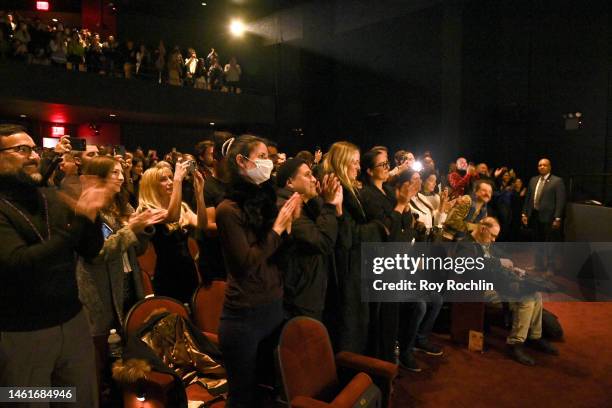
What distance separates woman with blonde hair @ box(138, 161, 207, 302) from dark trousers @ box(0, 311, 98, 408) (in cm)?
125

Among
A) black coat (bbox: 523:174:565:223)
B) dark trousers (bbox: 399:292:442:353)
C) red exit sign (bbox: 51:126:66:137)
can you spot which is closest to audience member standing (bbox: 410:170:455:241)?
dark trousers (bbox: 399:292:442:353)

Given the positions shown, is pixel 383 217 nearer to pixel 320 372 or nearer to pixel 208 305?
pixel 320 372

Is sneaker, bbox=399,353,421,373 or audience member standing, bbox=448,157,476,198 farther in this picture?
audience member standing, bbox=448,157,476,198

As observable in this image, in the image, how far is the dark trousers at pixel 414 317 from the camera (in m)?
3.36

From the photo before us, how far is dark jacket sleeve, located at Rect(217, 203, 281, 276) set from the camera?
180 cm

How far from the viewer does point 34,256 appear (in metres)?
1.49

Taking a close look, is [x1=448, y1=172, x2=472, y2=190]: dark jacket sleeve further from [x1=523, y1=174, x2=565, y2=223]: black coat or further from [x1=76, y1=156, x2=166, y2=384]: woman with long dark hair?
[x1=76, y1=156, x2=166, y2=384]: woman with long dark hair

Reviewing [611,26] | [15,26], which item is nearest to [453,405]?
[611,26]

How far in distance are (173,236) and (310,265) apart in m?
1.10

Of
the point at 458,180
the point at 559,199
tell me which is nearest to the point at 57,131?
the point at 458,180

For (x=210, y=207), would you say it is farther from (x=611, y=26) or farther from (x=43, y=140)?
(x=43, y=140)

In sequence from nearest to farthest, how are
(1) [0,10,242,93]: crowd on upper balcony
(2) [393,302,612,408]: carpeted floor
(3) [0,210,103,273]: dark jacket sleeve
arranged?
(3) [0,210,103,273]: dark jacket sleeve, (2) [393,302,612,408]: carpeted floor, (1) [0,10,242,93]: crowd on upper balcony

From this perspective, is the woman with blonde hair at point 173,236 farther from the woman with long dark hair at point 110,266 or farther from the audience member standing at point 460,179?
the audience member standing at point 460,179

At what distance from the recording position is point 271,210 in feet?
6.54
